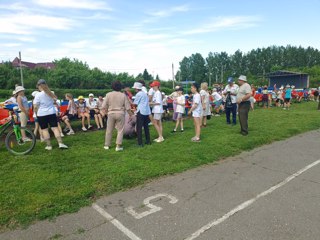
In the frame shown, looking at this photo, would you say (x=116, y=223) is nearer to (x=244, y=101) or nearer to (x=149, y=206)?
(x=149, y=206)

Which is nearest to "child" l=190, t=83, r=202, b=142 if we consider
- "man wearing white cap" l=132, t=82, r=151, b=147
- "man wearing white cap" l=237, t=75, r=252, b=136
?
"man wearing white cap" l=132, t=82, r=151, b=147

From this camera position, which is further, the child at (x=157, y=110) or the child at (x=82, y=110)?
the child at (x=82, y=110)

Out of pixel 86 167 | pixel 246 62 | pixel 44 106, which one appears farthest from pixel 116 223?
pixel 246 62

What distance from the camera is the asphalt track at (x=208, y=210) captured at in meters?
3.21

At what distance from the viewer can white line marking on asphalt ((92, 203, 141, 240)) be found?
3.19 m

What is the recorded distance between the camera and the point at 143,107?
7156 mm

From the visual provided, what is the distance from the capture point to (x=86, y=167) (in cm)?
544

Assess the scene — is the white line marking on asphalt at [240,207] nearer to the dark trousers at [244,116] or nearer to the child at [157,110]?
the dark trousers at [244,116]

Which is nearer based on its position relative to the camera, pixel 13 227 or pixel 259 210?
pixel 13 227

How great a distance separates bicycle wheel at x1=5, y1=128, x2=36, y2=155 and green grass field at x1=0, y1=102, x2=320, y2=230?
0.57ft

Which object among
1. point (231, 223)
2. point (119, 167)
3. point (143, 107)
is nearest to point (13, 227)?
point (119, 167)

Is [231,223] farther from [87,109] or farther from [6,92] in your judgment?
[6,92]

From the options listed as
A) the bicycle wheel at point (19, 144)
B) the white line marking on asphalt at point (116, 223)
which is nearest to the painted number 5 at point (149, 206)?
the white line marking on asphalt at point (116, 223)

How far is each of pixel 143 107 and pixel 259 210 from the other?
4.18m
